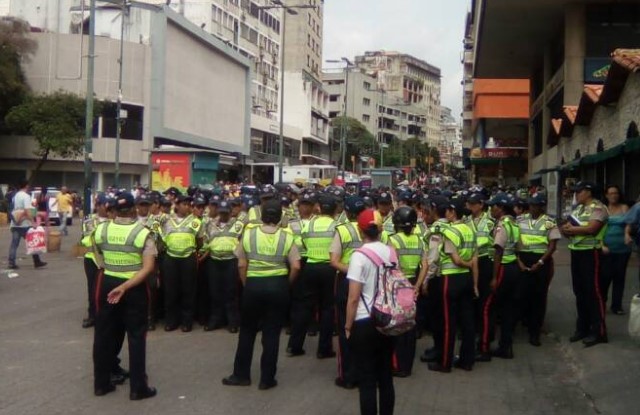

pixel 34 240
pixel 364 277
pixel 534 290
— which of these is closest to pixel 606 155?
pixel 534 290

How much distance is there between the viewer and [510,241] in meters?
8.41

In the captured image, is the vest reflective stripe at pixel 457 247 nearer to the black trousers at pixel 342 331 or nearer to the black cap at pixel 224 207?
the black trousers at pixel 342 331

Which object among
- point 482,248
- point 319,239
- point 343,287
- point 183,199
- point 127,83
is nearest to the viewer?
point 343,287

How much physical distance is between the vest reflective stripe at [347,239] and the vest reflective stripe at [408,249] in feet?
1.51

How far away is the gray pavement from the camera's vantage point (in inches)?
255

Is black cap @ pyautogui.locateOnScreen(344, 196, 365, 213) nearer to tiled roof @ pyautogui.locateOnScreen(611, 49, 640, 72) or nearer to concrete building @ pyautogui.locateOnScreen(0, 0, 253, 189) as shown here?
tiled roof @ pyautogui.locateOnScreen(611, 49, 640, 72)

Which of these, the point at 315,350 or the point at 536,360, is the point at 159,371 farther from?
the point at 536,360

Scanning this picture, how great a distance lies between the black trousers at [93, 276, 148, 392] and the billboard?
20.4 meters

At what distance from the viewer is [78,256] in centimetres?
1862

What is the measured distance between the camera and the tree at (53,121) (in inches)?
1673

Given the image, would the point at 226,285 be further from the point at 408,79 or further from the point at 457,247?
the point at 408,79

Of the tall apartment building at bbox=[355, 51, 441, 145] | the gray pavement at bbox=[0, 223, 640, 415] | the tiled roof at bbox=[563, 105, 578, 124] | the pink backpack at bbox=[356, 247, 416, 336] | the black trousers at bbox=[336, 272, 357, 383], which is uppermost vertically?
the tall apartment building at bbox=[355, 51, 441, 145]

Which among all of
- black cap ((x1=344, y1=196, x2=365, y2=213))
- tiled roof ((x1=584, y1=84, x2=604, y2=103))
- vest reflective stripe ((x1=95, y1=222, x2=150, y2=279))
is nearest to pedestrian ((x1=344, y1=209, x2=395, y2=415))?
black cap ((x1=344, y1=196, x2=365, y2=213))

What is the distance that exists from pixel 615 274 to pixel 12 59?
42.1m
